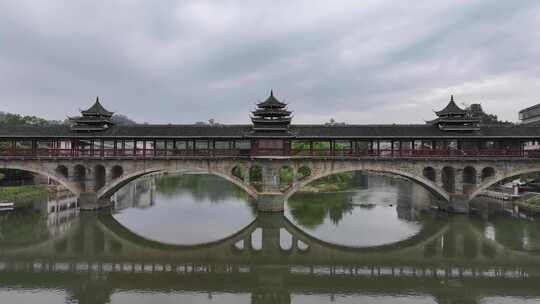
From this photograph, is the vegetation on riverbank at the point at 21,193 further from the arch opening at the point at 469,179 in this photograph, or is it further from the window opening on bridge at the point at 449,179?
the arch opening at the point at 469,179

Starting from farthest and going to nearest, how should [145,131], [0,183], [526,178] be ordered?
[526,178]
[0,183]
[145,131]

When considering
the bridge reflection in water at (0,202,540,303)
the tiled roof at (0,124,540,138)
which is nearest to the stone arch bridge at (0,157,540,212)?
the tiled roof at (0,124,540,138)

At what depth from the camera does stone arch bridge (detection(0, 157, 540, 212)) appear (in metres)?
38.5

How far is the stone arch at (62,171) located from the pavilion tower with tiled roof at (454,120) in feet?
136

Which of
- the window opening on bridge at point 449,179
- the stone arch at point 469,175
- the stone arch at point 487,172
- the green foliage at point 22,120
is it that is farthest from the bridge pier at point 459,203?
the green foliage at point 22,120

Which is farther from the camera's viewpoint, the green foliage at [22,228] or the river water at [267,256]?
the green foliage at [22,228]

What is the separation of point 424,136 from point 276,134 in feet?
49.9

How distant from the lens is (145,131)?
41438 millimetres

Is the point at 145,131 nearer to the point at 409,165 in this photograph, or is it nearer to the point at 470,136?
the point at 409,165

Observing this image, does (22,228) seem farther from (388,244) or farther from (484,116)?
(484,116)

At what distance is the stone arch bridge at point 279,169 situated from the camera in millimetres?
38500

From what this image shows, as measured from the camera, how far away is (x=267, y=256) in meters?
26.8

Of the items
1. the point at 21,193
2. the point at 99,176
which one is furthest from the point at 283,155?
the point at 21,193

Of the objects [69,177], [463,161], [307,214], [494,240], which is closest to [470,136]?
[463,161]
